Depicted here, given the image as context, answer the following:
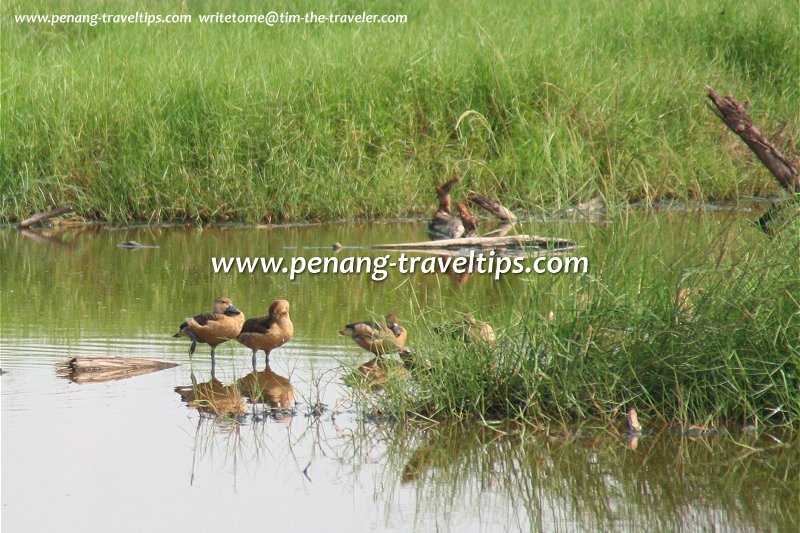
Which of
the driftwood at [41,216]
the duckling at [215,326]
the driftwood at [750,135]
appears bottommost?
the duckling at [215,326]

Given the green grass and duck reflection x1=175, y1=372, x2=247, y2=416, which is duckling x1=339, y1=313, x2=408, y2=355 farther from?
the green grass

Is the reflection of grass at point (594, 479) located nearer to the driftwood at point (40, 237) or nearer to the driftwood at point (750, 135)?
the driftwood at point (750, 135)

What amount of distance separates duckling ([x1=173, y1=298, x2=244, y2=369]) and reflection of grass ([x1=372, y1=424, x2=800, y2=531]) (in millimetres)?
2082

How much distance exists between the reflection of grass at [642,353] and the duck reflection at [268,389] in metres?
0.69

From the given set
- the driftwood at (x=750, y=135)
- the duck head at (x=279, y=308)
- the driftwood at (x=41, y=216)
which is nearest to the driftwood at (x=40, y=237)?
the driftwood at (x=41, y=216)

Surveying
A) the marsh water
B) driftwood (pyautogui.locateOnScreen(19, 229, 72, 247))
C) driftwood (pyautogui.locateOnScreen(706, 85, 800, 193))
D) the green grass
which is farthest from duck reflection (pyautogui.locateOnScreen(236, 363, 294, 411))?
driftwood (pyautogui.locateOnScreen(19, 229, 72, 247))

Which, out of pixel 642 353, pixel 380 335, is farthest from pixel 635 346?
pixel 380 335

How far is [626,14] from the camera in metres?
20.8

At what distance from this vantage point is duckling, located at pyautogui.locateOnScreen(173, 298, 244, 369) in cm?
846

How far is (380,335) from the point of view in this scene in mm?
7734

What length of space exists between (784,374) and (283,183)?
1045 cm

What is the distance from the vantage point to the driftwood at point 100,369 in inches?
314

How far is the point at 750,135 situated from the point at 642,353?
2375 millimetres

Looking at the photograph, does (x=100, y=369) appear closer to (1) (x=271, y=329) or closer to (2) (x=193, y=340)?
(2) (x=193, y=340)
